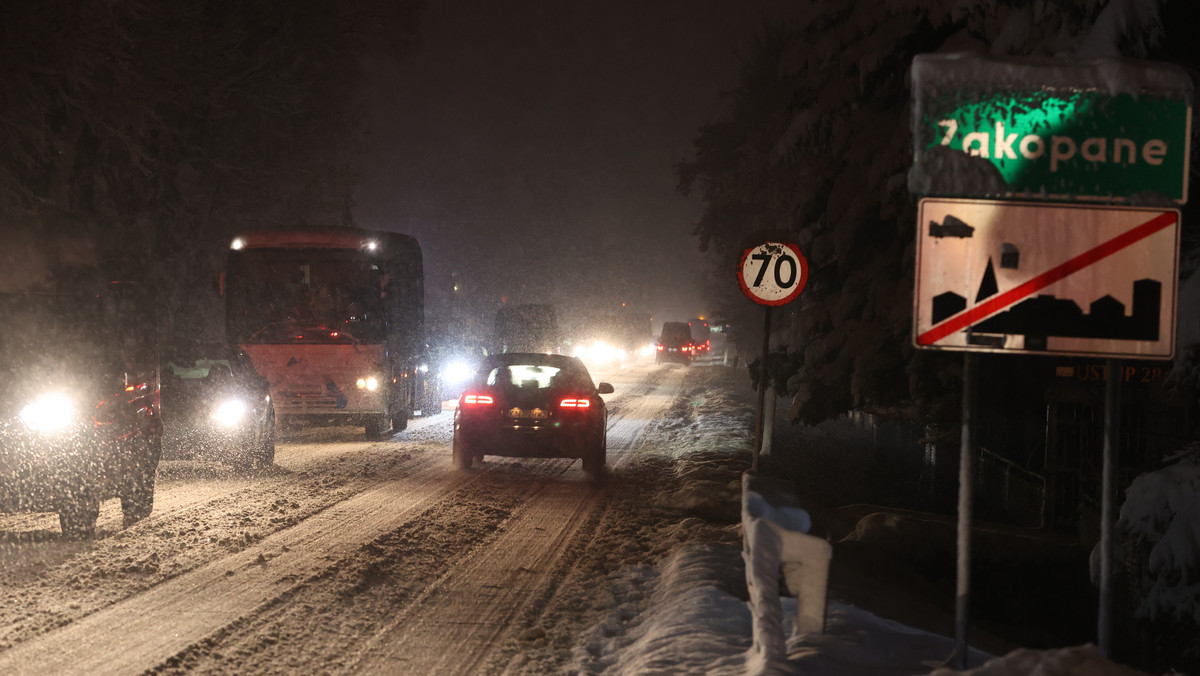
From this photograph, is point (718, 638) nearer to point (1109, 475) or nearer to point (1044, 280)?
point (1109, 475)

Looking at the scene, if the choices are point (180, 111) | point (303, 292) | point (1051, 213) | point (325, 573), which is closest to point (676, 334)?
point (180, 111)

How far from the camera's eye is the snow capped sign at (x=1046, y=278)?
4145 millimetres

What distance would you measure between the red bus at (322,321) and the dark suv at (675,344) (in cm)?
5305

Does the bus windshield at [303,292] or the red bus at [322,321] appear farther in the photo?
the bus windshield at [303,292]

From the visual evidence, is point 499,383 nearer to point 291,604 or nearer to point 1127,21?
point 291,604

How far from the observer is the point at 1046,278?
4223 mm

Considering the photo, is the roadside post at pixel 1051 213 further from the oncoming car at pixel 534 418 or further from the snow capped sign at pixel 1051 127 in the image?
the oncoming car at pixel 534 418

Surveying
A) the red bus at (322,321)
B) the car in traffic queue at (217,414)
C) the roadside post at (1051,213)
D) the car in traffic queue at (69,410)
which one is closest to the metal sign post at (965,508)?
the roadside post at (1051,213)

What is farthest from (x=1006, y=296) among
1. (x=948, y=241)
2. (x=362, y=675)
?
(x=362, y=675)

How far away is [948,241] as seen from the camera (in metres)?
4.23

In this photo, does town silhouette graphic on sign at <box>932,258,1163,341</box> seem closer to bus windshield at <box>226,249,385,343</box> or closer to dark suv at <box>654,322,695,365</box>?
bus windshield at <box>226,249,385,343</box>

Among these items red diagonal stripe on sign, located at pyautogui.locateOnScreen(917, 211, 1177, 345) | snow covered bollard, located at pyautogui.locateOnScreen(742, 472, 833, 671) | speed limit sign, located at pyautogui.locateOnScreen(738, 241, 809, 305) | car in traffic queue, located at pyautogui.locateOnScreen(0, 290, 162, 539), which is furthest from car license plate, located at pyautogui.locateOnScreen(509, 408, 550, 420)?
red diagonal stripe on sign, located at pyautogui.locateOnScreen(917, 211, 1177, 345)

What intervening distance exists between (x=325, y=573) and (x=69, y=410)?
9.66ft

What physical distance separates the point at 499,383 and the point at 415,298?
330 inches
